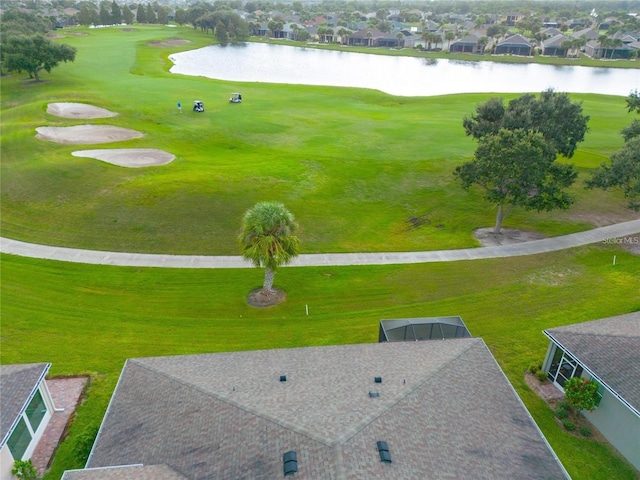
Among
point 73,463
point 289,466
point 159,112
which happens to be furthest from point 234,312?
point 159,112

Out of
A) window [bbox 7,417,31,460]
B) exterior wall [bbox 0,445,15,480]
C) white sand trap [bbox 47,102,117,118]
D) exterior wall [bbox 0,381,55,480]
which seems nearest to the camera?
exterior wall [bbox 0,445,15,480]

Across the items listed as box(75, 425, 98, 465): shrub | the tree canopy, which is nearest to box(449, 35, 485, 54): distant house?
the tree canopy

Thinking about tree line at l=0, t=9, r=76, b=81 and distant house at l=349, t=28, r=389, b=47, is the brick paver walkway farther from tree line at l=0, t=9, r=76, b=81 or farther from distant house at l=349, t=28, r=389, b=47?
distant house at l=349, t=28, r=389, b=47

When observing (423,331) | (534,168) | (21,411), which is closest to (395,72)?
(534,168)

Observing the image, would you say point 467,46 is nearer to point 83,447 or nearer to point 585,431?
point 585,431

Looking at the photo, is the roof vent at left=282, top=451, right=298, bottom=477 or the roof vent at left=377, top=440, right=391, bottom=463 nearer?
the roof vent at left=282, top=451, right=298, bottom=477

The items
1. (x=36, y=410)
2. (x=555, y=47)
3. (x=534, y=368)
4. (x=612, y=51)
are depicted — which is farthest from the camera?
(x=555, y=47)

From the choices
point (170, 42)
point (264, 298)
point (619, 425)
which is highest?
point (170, 42)

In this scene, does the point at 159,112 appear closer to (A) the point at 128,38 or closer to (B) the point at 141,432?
(B) the point at 141,432
